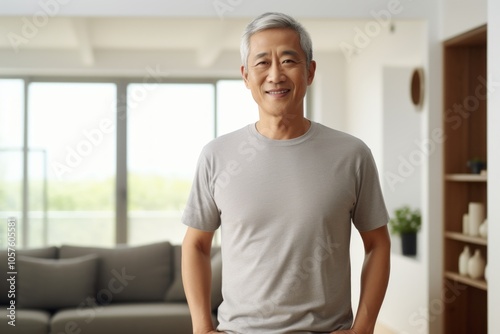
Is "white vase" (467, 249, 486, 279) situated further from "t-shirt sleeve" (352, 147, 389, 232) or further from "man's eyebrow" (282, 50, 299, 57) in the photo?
"man's eyebrow" (282, 50, 299, 57)

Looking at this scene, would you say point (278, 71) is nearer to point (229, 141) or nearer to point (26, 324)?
point (229, 141)

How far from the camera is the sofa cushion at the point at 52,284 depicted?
4.94 metres

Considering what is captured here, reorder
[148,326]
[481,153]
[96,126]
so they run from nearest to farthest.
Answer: [148,326]
[481,153]
[96,126]

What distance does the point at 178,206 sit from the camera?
8.38 m

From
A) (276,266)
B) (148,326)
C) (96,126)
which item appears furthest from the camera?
(96,126)

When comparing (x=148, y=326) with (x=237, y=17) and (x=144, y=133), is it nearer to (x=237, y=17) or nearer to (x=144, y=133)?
(x=237, y=17)

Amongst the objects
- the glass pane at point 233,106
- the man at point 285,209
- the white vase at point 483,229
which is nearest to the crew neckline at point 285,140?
the man at point 285,209

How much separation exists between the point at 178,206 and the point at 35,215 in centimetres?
164

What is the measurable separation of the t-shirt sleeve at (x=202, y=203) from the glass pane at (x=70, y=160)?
6604 millimetres

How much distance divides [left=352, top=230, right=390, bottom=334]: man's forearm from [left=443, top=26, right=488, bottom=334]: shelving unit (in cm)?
358

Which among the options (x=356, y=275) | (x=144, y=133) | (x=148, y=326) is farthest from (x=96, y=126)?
(x=148, y=326)

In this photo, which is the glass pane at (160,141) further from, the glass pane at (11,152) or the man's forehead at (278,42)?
the man's forehead at (278,42)

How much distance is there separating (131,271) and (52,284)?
1.83ft
